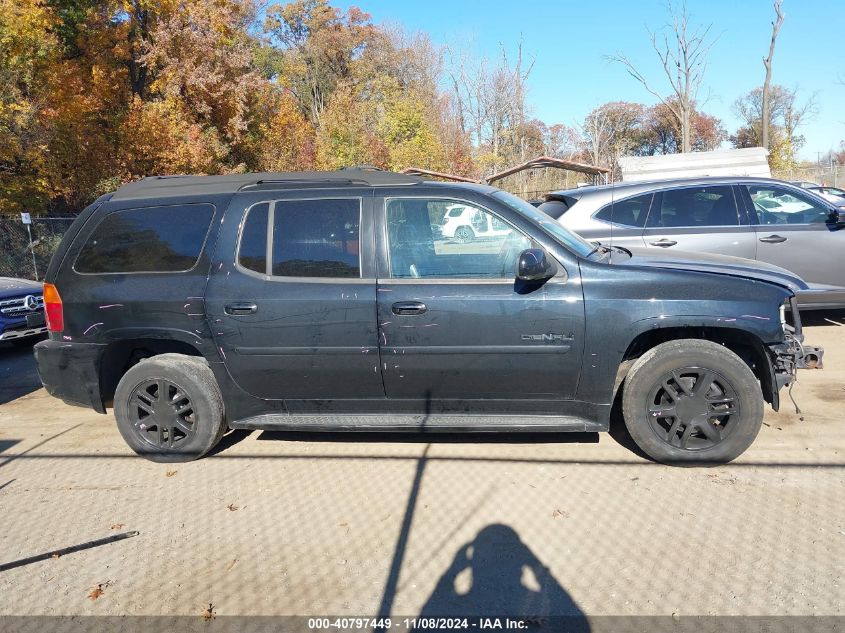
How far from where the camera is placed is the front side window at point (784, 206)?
273 inches

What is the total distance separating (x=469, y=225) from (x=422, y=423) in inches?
50.9

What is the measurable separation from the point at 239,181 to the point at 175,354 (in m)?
1.28

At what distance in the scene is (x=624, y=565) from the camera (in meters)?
3.03

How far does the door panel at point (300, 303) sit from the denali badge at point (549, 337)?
95 centimetres

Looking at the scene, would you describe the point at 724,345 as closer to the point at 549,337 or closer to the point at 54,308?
the point at 549,337

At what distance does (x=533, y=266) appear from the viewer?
3.70 metres

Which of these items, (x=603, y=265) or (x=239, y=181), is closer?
(x=603, y=265)

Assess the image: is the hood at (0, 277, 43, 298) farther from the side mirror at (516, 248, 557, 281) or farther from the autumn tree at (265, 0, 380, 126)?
the autumn tree at (265, 0, 380, 126)

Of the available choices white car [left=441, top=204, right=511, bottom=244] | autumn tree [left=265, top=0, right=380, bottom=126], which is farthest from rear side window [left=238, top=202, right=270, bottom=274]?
autumn tree [left=265, top=0, right=380, bottom=126]

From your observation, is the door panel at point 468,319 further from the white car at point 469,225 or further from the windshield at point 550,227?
the windshield at point 550,227

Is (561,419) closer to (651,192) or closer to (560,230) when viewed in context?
(560,230)

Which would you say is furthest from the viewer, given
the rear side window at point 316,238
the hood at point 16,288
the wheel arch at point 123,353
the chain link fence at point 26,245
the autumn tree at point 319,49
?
the autumn tree at point 319,49

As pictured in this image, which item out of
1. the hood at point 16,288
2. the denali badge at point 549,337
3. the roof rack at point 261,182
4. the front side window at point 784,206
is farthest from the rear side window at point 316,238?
the hood at point 16,288

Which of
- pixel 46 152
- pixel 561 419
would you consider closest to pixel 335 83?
pixel 46 152
